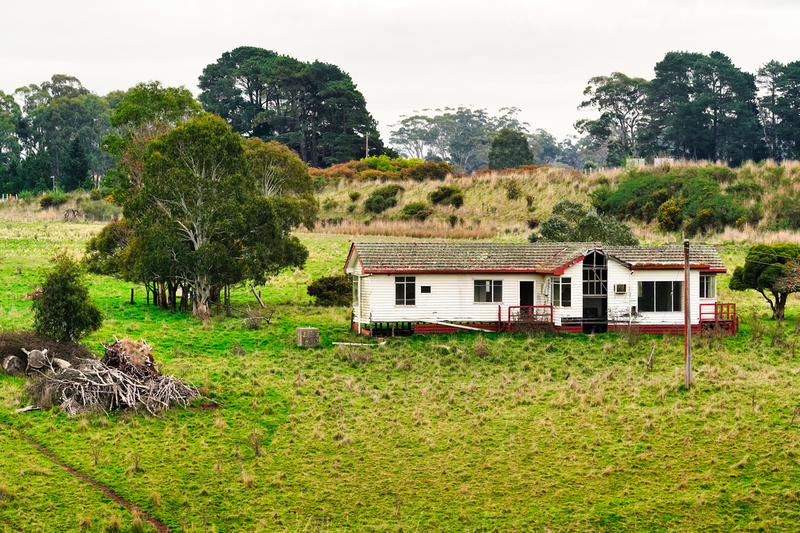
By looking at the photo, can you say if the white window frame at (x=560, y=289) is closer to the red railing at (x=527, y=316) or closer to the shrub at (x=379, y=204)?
the red railing at (x=527, y=316)

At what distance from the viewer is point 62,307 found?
2791 centimetres

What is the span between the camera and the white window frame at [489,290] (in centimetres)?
3684

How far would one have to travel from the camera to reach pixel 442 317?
120 feet

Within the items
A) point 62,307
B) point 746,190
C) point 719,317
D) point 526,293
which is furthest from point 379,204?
point 62,307

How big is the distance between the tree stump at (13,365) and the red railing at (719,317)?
2656cm

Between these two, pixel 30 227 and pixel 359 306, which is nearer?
pixel 359 306

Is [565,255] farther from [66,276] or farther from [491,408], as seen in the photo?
[66,276]

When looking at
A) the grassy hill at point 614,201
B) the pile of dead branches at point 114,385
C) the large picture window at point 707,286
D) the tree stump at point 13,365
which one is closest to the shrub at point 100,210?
the grassy hill at point 614,201

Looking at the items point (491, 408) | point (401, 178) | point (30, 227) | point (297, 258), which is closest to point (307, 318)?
point (297, 258)

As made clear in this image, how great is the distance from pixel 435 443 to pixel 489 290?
51.7ft

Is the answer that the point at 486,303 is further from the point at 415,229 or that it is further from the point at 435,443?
the point at 415,229

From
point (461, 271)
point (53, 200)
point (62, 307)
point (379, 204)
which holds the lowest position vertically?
point (62, 307)

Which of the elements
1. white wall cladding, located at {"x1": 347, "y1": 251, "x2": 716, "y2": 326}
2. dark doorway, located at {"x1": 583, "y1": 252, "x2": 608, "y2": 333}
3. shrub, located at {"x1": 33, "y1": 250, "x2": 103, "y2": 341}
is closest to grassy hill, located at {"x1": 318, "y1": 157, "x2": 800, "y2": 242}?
white wall cladding, located at {"x1": 347, "y1": 251, "x2": 716, "y2": 326}

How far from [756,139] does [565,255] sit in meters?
72.4
